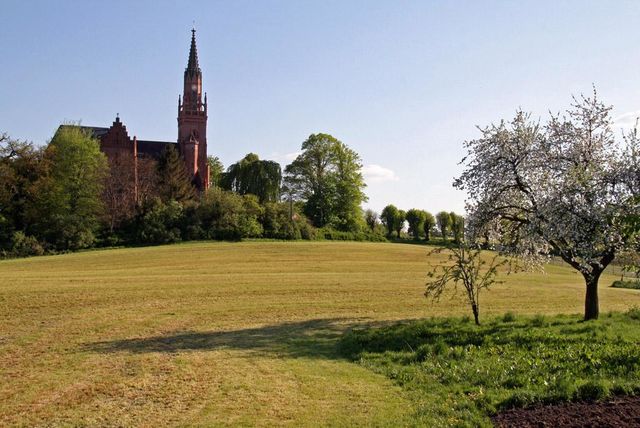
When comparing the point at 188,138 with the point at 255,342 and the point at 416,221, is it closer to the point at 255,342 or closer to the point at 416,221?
the point at 416,221

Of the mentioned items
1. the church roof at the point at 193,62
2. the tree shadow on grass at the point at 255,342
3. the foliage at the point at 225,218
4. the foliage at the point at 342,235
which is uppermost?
the church roof at the point at 193,62

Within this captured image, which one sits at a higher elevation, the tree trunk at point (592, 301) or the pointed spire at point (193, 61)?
the pointed spire at point (193, 61)

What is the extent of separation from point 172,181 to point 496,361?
217ft

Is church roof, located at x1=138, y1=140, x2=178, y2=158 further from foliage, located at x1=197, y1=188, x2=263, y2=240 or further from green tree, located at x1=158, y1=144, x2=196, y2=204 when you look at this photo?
foliage, located at x1=197, y1=188, x2=263, y2=240

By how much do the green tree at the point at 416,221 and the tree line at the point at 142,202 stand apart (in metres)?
18.5

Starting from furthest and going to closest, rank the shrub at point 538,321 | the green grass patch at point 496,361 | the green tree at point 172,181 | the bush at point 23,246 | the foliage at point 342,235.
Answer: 1. the foliage at point 342,235
2. the green tree at point 172,181
3. the bush at point 23,246
4. the shrub at point 538,321
5. the green grass patch at point 496,361

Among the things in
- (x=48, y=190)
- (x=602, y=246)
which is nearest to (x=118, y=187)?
(x=48, y=190)

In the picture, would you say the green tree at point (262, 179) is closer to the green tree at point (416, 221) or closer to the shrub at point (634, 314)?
the green tree at point (416, 221)

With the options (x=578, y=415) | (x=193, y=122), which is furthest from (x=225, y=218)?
(x=578, y=415)

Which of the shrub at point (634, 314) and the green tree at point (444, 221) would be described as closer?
the shrub at point (634, 314)

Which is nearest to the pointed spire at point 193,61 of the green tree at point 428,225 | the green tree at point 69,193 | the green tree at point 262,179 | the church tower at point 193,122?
the church tower at point 193,122

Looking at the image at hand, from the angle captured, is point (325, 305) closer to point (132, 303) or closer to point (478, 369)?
point (132, 303)

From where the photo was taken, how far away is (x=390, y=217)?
105062 mm

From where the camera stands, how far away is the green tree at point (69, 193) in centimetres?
6050
